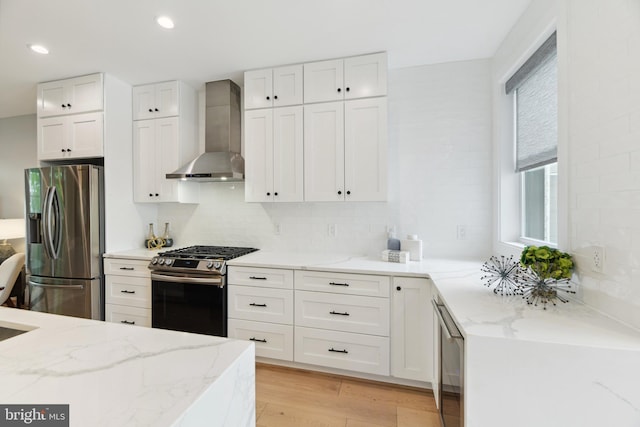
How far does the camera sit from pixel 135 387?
70cm

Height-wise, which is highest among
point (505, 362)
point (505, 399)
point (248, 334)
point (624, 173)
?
point (624, 173)

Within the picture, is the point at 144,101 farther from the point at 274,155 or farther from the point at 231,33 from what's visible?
the point at 274,155

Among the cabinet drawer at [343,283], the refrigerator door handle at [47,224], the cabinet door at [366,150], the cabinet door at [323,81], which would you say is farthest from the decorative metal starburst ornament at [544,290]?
the refrigerator door handle at [47,224]

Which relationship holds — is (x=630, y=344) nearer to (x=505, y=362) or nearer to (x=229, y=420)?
(x=505, y=362)

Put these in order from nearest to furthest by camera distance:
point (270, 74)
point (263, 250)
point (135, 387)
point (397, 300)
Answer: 1. point (135, 387)
2. point (397, 300)
3. point (270, 74)
4. point (263, 250)

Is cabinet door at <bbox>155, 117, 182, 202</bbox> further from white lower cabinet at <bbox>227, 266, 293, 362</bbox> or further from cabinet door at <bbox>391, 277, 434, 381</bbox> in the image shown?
cabinet door at <bbox>391, 277, 434, 381</bbox>

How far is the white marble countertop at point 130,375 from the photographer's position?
2.06ft

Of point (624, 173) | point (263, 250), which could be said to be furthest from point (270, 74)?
point (624, 173)

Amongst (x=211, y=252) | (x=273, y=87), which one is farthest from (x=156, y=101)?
(x=211, y=252)

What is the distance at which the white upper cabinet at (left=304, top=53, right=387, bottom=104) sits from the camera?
2459 mm

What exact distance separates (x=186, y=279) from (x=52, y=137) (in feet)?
7.31

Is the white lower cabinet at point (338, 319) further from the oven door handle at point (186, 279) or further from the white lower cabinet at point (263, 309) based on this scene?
the oven door handle at point (186, 279)

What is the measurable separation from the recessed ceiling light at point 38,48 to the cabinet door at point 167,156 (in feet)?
3.10

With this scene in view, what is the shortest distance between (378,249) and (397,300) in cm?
71
